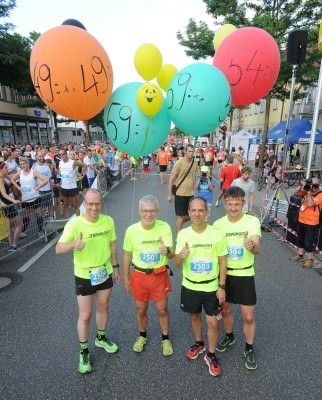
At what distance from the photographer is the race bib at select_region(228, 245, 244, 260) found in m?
2.53

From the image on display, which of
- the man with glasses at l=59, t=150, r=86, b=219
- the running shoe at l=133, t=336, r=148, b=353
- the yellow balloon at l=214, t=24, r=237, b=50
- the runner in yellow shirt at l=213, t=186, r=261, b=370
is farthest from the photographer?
the man with glasses at l=59, t=150, r=86, b=219

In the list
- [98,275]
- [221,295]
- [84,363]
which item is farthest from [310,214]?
[84,363]

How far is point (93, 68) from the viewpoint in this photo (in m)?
3.15

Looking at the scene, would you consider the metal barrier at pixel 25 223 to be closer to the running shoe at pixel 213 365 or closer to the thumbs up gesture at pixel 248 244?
the running shoe at pixel 213 365

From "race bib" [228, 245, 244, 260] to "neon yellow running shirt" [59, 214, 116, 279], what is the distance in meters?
1.20

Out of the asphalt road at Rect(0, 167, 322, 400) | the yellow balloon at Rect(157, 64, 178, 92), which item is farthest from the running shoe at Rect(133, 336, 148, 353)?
the yellow balloon at Rect(157, 64, 178, 92)

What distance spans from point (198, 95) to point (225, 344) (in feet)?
9.67

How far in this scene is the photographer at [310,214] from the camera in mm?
4629

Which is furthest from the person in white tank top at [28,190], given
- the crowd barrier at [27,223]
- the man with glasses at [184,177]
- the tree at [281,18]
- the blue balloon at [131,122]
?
the tree at [281,18]

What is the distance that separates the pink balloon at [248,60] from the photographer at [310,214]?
6.12ft

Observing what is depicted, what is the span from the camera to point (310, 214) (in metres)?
4.68

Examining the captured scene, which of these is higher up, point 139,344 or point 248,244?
point 248,244

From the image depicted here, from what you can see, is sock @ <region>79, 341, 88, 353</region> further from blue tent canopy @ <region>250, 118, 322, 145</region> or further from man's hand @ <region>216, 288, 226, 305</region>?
blue tent canopy @ <region>250, 118, 322, 145</region>

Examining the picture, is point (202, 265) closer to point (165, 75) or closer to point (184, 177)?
point (165, 75)
